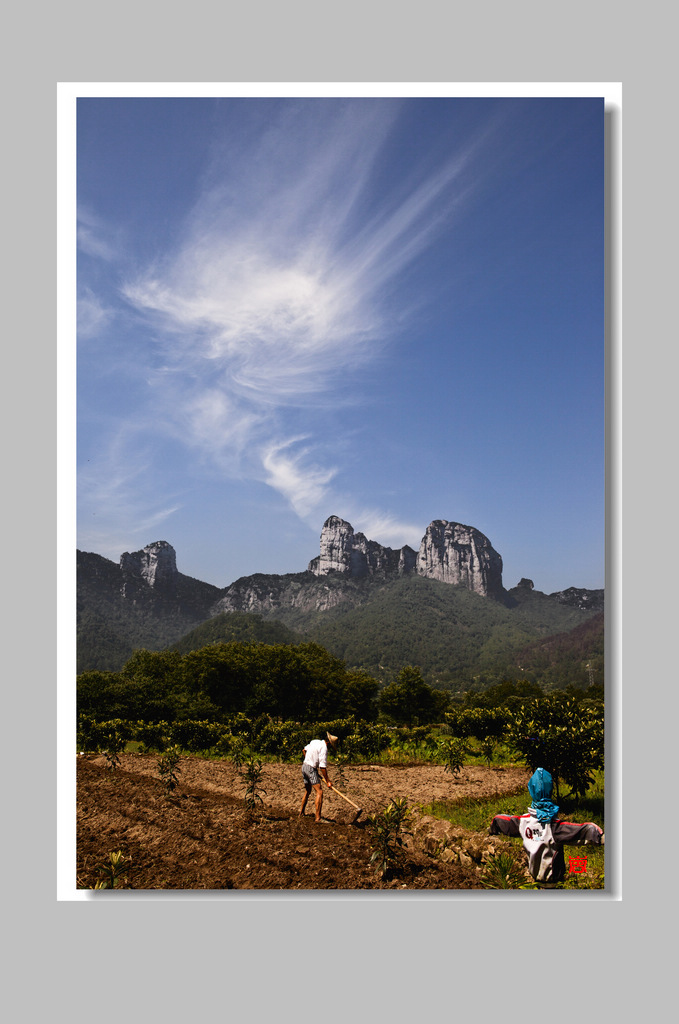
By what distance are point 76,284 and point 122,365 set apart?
3.38ft

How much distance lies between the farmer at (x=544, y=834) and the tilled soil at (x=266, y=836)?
1.40 feet

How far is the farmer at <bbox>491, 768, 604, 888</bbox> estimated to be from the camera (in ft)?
16.6

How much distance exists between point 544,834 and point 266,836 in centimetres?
267

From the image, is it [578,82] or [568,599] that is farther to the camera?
[568,599]

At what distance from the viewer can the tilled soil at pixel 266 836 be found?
16.9 ft

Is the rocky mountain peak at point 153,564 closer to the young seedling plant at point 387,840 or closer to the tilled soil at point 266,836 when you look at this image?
the tilled soil at point 266,836

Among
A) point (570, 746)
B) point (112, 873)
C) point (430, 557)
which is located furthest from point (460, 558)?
point (112, 873)

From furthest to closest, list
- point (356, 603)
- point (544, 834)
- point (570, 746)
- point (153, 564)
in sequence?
point (356, 603)
point (153, 564)
point (570, 746)
point (544, 834)

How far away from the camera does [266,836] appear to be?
5680 millimetres

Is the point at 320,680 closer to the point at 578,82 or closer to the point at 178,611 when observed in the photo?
the point at 178,611

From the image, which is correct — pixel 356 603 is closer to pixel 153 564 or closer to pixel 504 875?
pixel 153 564
